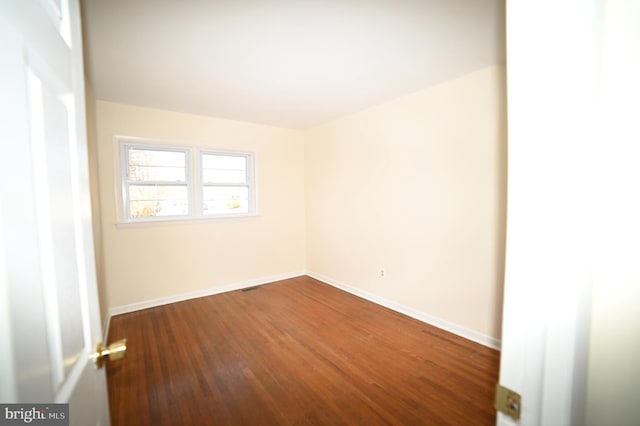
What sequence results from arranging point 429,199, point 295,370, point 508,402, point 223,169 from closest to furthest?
point 508,402 → point 295,370 → point 429,199 → point 223,169

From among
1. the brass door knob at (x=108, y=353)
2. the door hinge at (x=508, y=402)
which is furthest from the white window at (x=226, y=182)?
Answer: the door hinge at (x=508, y=402)

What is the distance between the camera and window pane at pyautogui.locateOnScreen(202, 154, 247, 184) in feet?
12.0

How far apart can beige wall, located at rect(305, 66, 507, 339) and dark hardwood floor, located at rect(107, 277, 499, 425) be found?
0.41m

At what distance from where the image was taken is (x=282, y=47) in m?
1.92

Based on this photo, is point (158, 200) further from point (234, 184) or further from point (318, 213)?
point (318, 213)

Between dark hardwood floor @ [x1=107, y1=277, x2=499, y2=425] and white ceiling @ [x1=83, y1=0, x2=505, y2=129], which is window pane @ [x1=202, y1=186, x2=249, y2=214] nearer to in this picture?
white ceiling @ [x1=83, y1=0, x2=505, y2=129]

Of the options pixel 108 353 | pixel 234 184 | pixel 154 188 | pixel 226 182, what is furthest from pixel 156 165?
pixel 108 353

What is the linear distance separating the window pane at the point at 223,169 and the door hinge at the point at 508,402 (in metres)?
3.80

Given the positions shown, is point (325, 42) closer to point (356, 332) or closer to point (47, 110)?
point (47, 110)

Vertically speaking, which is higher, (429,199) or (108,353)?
(429,199)

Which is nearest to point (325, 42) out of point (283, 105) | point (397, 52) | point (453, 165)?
point (397, 52)

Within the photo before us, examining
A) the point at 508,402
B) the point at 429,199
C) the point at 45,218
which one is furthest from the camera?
the point at 429,199

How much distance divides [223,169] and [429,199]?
9.65ft

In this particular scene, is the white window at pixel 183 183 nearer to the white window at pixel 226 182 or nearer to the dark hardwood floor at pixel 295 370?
the white window at pixel 226 182
